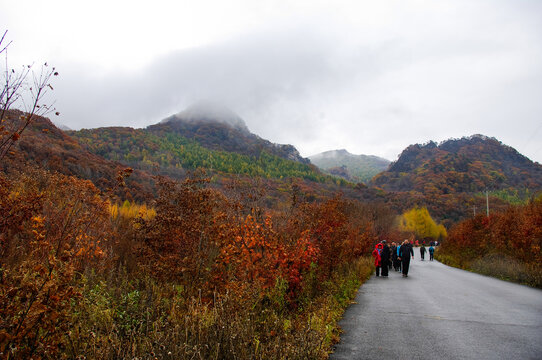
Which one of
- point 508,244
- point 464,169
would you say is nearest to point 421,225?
point 508,244

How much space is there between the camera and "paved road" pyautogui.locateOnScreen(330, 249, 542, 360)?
5136mm

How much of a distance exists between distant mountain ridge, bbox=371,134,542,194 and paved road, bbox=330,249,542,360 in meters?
124

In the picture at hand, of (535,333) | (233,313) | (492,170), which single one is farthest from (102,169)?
(492,170)

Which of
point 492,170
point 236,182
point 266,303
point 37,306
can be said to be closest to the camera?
point 37,306

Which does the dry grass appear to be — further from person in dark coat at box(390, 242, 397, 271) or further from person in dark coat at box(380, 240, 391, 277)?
person in dark coat at box(390, 242, 397, 271)

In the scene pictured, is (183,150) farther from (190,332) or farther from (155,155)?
(190,332)

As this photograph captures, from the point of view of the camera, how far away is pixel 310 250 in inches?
321

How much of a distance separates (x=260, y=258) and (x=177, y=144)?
151588 mm

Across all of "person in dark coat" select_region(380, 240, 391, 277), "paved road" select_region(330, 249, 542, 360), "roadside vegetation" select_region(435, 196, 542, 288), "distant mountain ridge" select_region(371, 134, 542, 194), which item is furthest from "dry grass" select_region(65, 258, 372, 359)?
"distant mountain ridge" select_region(371, 134, 542, 194)

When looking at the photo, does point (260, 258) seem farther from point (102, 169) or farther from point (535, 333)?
point (102, 169)

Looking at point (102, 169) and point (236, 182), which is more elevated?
point (102, 169)

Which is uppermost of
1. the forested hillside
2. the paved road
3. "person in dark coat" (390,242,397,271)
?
the forested hillside

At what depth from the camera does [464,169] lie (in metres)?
143

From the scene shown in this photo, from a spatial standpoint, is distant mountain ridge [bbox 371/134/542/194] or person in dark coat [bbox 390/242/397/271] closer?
person in dark coat [bbox 390/242/397/271]
